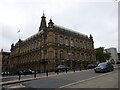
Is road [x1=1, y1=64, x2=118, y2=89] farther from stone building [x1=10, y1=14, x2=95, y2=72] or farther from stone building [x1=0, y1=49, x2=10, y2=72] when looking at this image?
stone building [x1=0, y1=49, x2=10, y2=72]

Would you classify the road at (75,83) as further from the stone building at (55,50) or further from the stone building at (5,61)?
the stone building at (5,61)

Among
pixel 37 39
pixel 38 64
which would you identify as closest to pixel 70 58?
pixel 38 64

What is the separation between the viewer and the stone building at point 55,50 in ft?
121

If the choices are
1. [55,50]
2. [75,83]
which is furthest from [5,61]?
[75,83]

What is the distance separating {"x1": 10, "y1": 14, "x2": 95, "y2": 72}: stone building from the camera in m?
36.8

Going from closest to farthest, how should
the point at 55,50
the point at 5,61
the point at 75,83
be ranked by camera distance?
the point at 75,83 < the point at 55,50 < the point at 5,61

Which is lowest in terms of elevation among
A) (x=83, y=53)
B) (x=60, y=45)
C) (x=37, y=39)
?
(x=83, y=53)

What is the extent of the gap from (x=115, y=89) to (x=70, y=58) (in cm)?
3302

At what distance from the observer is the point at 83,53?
4656 cm

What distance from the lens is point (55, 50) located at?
37250 millimetres

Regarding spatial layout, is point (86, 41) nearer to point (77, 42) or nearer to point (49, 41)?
point (77, 42)

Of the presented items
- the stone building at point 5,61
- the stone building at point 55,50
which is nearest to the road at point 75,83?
the stone building at point 55,50

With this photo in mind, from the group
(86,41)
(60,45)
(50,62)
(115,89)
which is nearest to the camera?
(115,89)

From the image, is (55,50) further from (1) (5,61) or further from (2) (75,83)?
(1) (5,61)
